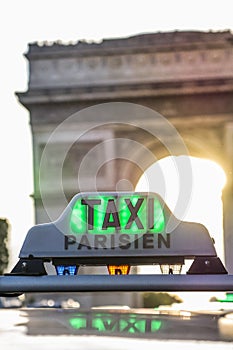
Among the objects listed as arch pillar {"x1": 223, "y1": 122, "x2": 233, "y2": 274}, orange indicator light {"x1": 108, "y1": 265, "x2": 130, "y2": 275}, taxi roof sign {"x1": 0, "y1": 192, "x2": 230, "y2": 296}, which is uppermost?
arch pillar {"x1": 223, "y1": 122, "x2": 233, "y2": 274}

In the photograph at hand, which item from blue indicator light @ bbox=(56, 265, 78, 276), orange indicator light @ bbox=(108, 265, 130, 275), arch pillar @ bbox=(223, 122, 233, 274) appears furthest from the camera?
arch pillar @ bbox=(223, 122, 233, 274)

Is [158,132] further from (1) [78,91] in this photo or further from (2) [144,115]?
(1) [78,91]

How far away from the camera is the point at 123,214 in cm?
522

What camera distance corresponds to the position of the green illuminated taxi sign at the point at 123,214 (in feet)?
17.1

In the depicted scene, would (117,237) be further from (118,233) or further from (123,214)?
(123,214)

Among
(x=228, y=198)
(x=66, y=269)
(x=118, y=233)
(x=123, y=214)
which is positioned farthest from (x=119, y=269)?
Result: (x=228, y=198)

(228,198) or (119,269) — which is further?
(228,198)

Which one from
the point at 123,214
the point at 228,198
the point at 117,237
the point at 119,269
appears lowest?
the point at 119,269

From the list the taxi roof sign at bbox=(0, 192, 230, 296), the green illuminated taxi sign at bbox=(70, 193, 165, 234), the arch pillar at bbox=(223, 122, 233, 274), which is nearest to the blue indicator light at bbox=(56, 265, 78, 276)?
the taxi roof sign at bbox=(0, 192, 230, 296)

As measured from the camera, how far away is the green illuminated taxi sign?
5.22m

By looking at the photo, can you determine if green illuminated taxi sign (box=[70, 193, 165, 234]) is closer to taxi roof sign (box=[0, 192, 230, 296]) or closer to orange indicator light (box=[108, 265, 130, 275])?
taxi roof sign (box=[0, 192, 230, 296])

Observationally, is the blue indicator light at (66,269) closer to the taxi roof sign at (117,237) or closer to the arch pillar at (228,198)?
the taxi roof sign at (117,237)

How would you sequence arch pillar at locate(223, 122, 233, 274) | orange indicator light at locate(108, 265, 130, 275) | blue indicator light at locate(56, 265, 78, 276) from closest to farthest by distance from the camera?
orange indicator light at locate(108, 265, 130, 275) < blue indicator light at locate(56, 265, 78, 276) < arch pillar at locate(223, 122, 233, 274)

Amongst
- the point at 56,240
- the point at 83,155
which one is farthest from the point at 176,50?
the point at 56,240
